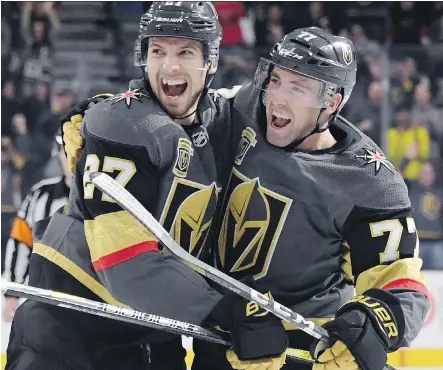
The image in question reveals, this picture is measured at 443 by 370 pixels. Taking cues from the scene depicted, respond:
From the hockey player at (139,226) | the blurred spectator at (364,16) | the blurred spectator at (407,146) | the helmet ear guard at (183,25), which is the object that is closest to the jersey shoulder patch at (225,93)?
the hockey player at (139,226)

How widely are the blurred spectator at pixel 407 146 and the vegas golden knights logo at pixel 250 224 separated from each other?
127 inches

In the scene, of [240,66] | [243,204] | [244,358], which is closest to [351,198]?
[243,204]

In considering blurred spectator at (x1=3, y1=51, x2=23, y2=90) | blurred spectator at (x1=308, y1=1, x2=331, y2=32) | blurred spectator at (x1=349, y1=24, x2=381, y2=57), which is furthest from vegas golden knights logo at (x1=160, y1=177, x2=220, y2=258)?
blurred spectator at (x1=308, y1=1, x2=331, y2=32)

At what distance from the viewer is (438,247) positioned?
508 centimetres

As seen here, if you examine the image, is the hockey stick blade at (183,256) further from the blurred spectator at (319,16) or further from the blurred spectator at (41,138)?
the blurred spectator at (319,16)

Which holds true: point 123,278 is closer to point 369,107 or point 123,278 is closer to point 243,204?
point 243,204

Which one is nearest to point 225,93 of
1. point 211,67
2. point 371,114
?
point 211,67

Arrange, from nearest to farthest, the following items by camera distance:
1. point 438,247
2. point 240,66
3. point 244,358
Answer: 1. point 244,358
2. point 438,247
3. point 240,66

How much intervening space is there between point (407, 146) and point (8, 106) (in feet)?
8.04

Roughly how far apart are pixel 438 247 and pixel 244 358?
125 inches

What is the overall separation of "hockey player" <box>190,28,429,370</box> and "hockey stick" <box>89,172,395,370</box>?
10cm

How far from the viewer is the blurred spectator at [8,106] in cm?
569

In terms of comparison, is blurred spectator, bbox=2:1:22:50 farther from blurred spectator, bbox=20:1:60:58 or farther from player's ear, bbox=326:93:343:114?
player's ear, bbox=326:93:343:114

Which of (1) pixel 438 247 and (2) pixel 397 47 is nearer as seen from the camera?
(1) pixel 438 247
